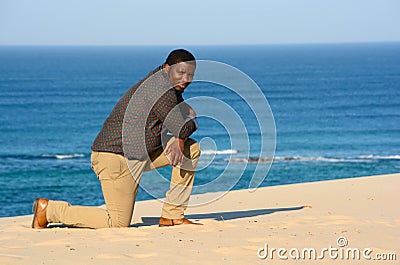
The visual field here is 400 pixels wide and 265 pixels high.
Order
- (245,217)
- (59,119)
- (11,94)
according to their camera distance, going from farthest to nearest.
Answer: (11,94), (59,119), (245,217)

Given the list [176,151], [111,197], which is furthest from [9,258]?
[176,151]

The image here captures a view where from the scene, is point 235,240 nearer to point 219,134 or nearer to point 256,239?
point 256,239

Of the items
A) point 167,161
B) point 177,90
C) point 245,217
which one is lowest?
point 245,217

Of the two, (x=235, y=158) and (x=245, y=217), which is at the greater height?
(x=245, y=217)

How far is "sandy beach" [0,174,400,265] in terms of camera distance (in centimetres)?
563

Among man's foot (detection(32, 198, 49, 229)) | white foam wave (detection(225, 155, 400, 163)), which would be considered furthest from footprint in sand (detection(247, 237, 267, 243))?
white foam wave (detection(225, 155, 400, 163))

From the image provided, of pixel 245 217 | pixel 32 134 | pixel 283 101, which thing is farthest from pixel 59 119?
pixel 245 217

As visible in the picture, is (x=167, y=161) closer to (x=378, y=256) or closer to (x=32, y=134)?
(x=378, y=256)

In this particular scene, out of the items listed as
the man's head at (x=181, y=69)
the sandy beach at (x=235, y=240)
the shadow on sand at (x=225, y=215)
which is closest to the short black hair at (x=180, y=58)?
the man's head at (x=181, y=69)

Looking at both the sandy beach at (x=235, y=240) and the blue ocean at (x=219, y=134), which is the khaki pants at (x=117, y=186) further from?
the blue ocean at (x=219, y=134)

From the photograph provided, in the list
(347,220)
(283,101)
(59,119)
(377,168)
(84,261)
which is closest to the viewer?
(84,261)

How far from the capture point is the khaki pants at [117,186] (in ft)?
22.9

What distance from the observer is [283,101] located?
70.9m

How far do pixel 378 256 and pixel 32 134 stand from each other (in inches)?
1769
